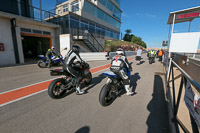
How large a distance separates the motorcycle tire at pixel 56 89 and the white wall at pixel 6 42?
31.5ft

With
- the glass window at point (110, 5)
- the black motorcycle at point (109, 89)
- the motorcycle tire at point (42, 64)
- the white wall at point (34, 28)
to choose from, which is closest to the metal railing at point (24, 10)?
the white wall at point (34, 28)

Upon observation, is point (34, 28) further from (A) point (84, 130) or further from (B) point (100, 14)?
(B) point (100, 14)

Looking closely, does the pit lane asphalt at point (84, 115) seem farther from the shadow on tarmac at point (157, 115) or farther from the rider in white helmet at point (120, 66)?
the rider in white helmet at point (120, 66)

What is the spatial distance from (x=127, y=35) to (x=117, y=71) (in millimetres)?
51686

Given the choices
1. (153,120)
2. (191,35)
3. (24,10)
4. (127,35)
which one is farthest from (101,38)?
(127,35)

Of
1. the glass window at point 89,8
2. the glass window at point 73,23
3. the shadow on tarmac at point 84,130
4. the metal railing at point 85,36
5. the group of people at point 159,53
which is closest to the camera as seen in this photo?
the shadow on tarmac at point 84,130

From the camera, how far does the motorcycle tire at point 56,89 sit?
10.9ft

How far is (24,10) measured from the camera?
11.9m

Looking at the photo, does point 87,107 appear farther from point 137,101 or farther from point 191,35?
point 191,35

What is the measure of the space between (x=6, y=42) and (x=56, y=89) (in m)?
9.94

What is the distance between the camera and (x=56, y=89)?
3504mm

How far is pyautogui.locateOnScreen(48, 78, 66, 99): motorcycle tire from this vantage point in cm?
331

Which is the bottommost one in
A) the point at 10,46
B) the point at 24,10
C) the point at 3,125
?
the point at 3,125

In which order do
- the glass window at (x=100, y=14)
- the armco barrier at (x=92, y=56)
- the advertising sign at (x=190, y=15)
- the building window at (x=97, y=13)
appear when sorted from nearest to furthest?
the advertising sign at (x=190, y=15)
the armco barrier at (x=92, y=56)
the building window at (x=97, y=13)
the glass window at (x=100, y=14)
